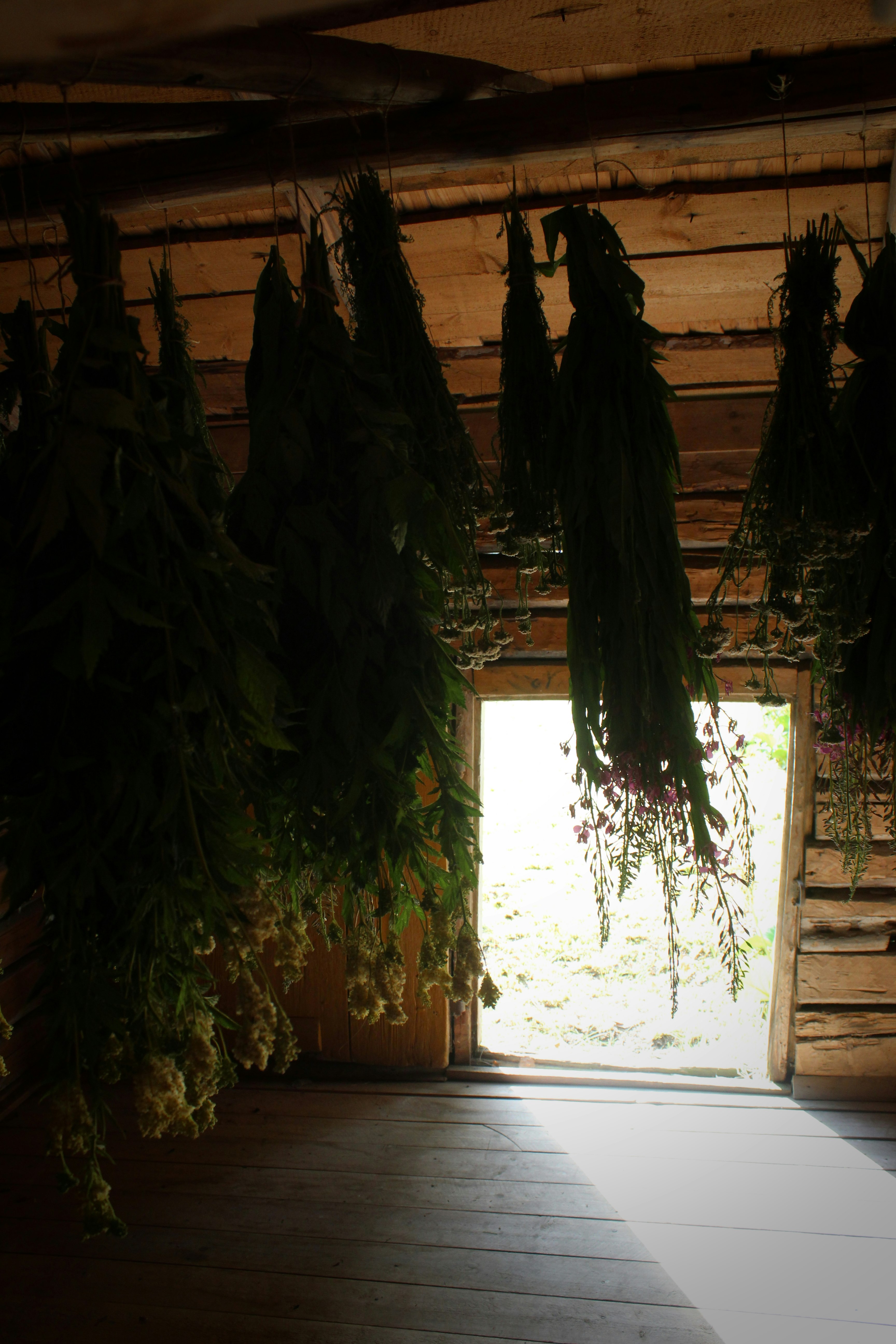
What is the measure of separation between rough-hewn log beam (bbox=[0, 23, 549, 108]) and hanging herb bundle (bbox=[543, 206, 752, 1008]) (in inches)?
13.0

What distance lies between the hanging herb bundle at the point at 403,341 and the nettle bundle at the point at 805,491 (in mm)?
449

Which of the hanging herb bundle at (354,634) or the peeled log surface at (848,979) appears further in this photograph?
the peeled log surface at (848,979)

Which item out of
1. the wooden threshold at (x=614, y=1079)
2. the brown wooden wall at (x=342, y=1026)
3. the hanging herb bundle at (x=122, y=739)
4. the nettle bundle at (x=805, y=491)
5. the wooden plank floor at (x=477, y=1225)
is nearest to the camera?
the hanging herb bundle at (x=122, y=739)

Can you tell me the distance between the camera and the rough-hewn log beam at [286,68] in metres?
1.19

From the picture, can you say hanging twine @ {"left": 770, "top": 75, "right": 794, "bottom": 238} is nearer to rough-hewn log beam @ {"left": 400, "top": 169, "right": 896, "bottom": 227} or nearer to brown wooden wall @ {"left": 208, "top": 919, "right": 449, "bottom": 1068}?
rough-hewn log beam @ {"left": 400, "top": 169, "right": 896, "bottom": 227}

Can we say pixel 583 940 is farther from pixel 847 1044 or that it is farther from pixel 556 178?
pixel 556 178

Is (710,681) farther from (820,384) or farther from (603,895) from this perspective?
(820,384)

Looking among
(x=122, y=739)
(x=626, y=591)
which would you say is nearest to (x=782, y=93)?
(x=626, y=591)

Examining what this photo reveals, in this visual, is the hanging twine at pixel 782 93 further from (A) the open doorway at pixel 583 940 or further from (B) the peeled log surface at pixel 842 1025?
(B) the peeled log surface at pixel 842 1025

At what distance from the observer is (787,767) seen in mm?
3266

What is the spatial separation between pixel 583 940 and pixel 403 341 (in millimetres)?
3273

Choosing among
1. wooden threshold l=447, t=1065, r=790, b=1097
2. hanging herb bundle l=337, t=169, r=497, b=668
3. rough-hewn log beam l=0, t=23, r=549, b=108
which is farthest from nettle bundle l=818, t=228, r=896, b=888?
wooden threshold l=447, t=1065, r=790, b=1097

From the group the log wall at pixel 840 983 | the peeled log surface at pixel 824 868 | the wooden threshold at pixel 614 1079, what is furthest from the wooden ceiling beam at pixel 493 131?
the wooden threshold at pixel 614 1079

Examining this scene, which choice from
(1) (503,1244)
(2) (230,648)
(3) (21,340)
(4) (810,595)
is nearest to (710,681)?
(4) (810,595)
